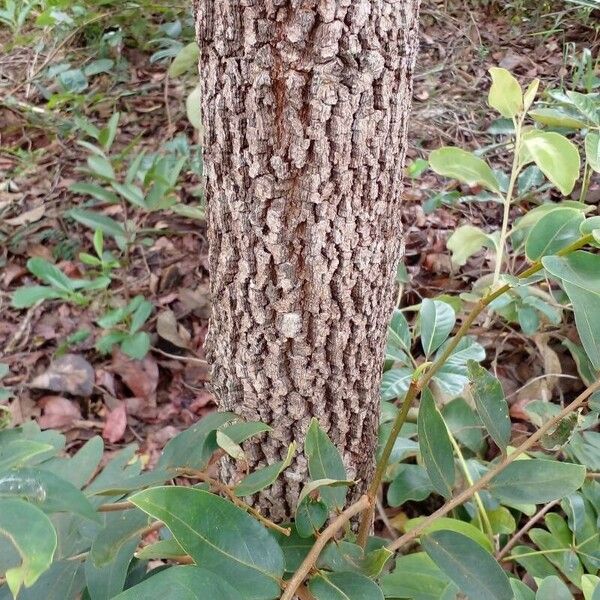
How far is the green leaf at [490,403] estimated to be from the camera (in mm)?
650

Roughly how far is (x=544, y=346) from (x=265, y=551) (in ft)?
3.05

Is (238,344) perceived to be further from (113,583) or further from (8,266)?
(8,266)

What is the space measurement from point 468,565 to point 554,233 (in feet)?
1.17

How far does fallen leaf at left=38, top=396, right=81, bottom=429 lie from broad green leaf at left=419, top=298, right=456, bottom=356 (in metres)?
0.90

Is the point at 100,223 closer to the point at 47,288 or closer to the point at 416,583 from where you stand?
the point at 47,288

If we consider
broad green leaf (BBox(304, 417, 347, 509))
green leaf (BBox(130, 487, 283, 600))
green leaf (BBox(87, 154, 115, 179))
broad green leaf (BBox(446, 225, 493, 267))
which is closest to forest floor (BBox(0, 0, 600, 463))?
green leaf (BBox(87, 154, 115, 179))

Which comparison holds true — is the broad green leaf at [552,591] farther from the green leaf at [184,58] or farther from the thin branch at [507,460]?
the green leaf at [184,58]

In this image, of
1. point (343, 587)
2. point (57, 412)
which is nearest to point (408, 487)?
point (343, 587)

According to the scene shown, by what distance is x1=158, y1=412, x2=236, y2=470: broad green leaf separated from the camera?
65 centimetres

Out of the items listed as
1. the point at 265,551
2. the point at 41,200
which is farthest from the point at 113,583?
the point at 41,200

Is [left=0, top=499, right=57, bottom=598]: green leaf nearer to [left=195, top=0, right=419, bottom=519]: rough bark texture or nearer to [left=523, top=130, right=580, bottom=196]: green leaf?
[left=195, top=0, right=419, bottom=519]: rough bark texture

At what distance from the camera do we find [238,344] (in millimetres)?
751

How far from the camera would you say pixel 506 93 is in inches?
33.4

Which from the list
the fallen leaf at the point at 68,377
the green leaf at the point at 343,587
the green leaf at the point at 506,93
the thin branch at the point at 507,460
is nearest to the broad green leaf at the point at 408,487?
the thin branch at the point at 507,460
